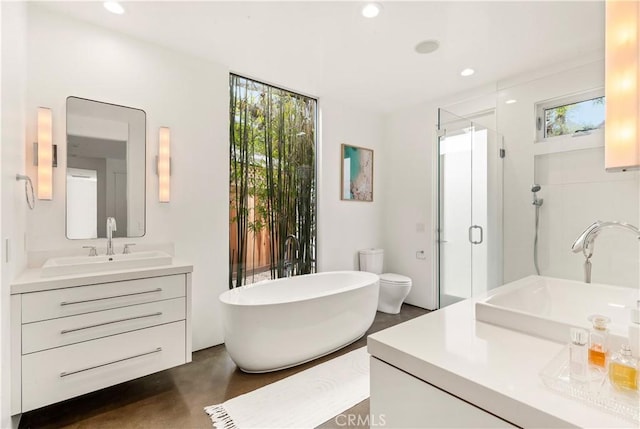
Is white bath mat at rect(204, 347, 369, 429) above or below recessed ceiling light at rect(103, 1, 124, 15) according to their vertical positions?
below

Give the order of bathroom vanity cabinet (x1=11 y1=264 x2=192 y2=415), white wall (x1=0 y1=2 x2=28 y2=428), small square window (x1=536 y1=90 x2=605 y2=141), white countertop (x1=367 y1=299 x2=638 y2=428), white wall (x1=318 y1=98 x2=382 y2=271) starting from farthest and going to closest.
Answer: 1. white wall (x1=318 y1=98 x2=382 y2=271)
2. small square window (x1=536 y1=90 x2=605 y2=141)
3. bathroom vanity cabinet (x1=11 y1=264 x2=192 y2=415)
4. white wall (x1=0 y1=2 x2=28 y2=428)
5. white countertop (x1=367 y1=299 x2=638 y2=428)

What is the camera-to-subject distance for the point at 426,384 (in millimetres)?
770

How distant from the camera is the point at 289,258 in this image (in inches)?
135

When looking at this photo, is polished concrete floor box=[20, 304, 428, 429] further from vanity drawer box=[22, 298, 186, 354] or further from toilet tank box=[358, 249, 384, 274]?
toilet tank box=[358, 249, 384, 274]

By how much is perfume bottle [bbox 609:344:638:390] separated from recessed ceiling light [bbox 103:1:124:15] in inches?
119

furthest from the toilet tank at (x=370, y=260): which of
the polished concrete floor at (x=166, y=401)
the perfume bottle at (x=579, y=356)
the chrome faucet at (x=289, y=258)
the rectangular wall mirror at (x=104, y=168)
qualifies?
the perfume bottle at (x=579, y=356)

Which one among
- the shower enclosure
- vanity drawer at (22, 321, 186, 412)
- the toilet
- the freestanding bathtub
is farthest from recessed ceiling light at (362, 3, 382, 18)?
the toilet

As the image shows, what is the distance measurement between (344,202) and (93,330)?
9.21 feet

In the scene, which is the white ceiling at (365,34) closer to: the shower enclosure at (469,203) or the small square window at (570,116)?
the small square window at (570,116)

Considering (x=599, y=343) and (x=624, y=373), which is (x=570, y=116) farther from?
(x=624, y=373)

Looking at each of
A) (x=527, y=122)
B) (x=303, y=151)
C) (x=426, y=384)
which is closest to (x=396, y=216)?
(x=303, y=151)

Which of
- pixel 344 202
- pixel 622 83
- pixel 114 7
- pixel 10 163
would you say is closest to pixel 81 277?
pixel 10 163

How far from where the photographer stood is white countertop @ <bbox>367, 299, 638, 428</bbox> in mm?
588

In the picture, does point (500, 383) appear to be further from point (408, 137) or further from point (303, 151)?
point (408, 137)
